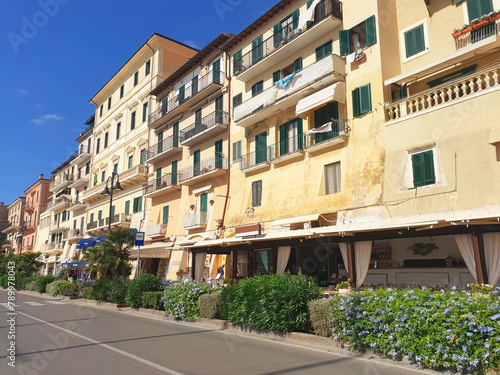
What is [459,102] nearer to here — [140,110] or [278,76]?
[278,76]

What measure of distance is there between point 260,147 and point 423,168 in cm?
1065

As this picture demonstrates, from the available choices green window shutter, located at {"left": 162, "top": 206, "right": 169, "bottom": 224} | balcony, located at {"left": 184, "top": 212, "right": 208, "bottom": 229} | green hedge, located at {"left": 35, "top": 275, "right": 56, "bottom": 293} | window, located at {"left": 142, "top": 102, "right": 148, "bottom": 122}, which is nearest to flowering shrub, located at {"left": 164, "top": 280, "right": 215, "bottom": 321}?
balcony, located at {"left": 184, "top": 212, "right": 208, "bottom": 229}

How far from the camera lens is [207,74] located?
93.2ft

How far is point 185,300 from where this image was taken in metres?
13.6

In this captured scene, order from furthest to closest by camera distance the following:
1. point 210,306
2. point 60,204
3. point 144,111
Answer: point 60,204 < point 144,111 < point 210,306

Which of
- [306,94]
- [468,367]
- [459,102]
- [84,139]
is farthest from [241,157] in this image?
[84,139]

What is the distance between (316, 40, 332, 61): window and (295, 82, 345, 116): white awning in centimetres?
214

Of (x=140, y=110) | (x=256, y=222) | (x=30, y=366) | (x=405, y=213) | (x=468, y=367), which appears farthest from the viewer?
(x=140, y=110)

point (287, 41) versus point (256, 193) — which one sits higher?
point (287, 41)

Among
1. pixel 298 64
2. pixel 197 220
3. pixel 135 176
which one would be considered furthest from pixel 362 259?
pixel 135 176

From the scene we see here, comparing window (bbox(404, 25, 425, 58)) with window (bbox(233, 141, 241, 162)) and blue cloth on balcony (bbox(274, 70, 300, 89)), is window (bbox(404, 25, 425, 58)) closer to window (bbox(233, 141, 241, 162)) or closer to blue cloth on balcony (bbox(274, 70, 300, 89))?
blue cloth on balcony (bbox(274, 70, 300, 89))

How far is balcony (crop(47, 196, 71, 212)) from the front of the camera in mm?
52934

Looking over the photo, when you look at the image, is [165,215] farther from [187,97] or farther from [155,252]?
[187,97]

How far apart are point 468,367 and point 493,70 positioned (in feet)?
35.5
